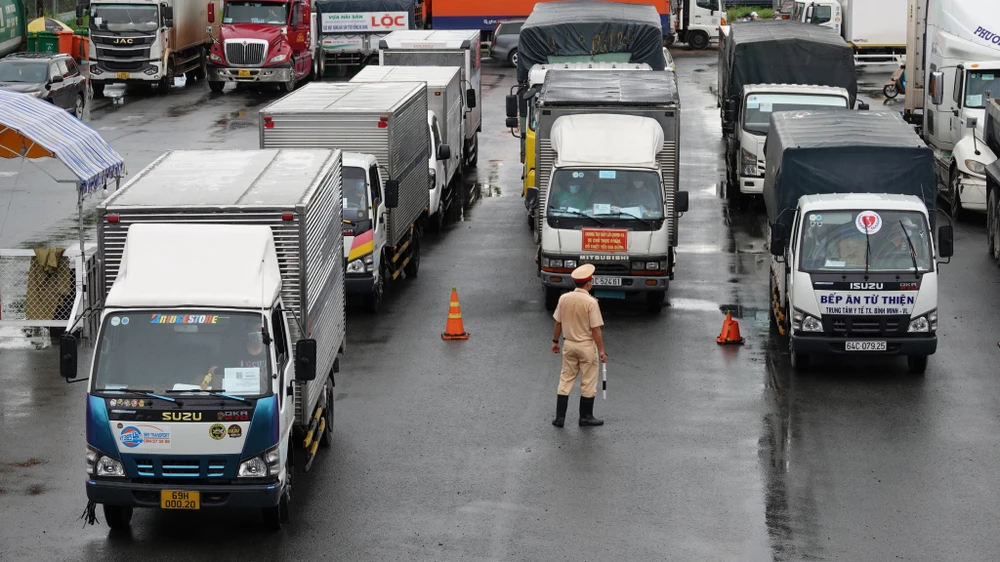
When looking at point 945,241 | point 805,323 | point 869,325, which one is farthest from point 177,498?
point 945,241

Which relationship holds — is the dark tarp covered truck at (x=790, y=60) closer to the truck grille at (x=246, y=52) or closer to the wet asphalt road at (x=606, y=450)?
the wet asphalt road at (x=606, y=450)

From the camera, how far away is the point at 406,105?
2138cm

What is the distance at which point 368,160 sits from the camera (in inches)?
778

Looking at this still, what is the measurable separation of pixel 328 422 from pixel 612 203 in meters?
6.92

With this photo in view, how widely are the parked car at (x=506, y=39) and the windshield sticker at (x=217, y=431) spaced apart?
39778mm

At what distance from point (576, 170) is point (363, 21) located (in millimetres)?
29354

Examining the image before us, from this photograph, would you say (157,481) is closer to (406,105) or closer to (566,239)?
(566,239)

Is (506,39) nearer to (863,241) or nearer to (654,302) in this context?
(654,302)

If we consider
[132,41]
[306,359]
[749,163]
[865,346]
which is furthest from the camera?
[132,41]

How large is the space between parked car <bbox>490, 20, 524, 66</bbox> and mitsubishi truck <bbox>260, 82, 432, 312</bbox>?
1113 inches

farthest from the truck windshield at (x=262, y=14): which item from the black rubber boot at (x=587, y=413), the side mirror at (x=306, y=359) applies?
the side mirror at (x=306, y=359)

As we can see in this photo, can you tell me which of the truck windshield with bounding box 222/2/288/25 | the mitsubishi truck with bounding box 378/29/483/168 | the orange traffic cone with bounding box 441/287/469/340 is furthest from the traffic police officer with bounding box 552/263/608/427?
the truck windshield with bounding box 222/2/288/25

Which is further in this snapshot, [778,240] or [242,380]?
[778,240]

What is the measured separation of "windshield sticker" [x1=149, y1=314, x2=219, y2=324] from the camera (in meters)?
11.5
